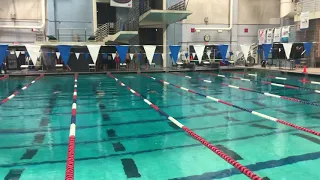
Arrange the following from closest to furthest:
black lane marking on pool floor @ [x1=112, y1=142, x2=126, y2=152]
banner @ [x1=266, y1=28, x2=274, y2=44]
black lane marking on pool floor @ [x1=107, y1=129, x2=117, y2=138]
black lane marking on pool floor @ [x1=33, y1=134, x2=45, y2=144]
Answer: black lane marking on pool floor @ [x1=112, y1=142, x2=126, y2=152] → black lane marking on pool floor @ [x1=33, y1=134, x2=45, y2=144] → black lane marking on pool floor @ [x1=107, y1=129, x2=117, y2=138] → banner @ [x1=266, y1=28, x2=274, y2=44]

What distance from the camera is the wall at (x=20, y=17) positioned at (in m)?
20.6

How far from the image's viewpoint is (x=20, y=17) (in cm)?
2109

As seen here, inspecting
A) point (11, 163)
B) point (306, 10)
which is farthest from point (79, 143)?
point (306, 10)

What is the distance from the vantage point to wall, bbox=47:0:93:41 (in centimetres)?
2133

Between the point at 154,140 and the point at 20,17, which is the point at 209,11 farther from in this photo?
the point at 154,140

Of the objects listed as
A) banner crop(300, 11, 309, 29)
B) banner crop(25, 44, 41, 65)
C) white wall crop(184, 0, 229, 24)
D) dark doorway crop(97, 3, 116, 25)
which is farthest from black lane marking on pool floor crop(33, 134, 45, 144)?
white wall crop(184, 0, 229, 24)

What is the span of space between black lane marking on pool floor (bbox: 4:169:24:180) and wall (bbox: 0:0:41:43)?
1914 cm

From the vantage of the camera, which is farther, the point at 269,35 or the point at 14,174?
the point at 269,35

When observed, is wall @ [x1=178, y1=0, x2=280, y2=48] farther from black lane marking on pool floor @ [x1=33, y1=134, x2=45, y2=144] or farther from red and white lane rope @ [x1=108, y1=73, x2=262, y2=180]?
black lane marking on pool floor @ [x1=33, y1=134, x2=45, y2=144]

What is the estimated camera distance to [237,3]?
2406cm

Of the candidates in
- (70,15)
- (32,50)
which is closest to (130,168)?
(32,50)

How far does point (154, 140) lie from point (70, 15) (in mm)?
18930

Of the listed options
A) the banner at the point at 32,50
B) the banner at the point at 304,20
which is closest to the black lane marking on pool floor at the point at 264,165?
the banner at the point at 32,50

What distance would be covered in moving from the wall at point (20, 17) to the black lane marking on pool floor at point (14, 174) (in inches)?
754
